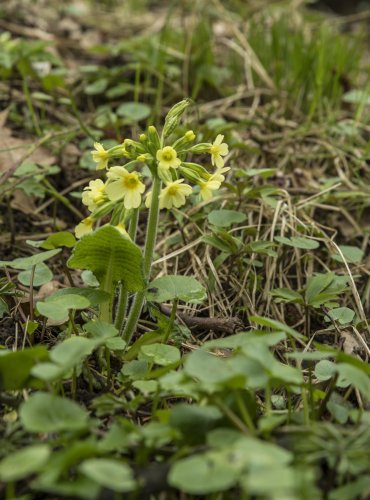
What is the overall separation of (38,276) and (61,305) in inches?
19.4

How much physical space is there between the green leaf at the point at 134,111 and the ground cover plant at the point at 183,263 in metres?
0.02

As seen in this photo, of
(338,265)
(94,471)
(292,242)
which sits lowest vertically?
(338,265)

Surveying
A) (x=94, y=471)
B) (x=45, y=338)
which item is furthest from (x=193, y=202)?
(x=94, y=471)

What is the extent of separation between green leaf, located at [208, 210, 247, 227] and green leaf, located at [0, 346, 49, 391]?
1.19m

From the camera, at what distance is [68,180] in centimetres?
346

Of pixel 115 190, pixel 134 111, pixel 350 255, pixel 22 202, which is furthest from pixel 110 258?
pixel 134 111

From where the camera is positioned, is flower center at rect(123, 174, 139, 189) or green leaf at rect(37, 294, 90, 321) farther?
flower center at rect(123, 174, 139, 189)

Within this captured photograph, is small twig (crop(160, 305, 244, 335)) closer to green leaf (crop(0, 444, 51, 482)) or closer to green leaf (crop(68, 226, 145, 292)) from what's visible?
green leaf (crop(68, 226, 145, 292))

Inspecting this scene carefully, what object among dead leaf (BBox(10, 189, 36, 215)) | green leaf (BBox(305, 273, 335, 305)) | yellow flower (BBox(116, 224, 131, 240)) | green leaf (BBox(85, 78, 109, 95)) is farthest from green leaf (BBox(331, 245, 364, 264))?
green leaf (BBox(85, 78, 109, 95))

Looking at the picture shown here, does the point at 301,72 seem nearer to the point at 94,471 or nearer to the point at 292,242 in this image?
the point at 292,242

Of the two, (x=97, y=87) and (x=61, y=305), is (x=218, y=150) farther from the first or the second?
(x=97, y=87)

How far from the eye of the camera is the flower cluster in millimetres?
2113

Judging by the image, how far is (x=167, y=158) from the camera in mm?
2145

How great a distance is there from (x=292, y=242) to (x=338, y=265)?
375mm
